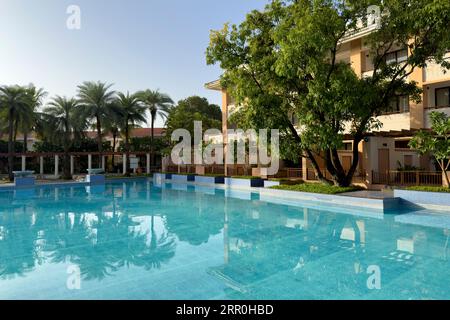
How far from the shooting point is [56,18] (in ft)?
48.7

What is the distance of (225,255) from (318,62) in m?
10.4

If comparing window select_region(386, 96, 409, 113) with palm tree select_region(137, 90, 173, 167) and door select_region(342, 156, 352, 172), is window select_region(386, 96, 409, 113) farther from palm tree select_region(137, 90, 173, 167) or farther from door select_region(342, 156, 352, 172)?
palm tree select_region(137, 90, 173, 167)

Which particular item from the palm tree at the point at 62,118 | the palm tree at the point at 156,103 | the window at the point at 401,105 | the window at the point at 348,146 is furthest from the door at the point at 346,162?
the palm tree at the point at 62,118

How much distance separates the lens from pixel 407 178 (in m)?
18.5

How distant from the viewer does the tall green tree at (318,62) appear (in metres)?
14.1

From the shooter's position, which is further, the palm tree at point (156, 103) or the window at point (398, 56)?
the palm tree at point (156, 103)

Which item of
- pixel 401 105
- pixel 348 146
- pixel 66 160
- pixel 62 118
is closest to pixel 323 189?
pixel 348 146

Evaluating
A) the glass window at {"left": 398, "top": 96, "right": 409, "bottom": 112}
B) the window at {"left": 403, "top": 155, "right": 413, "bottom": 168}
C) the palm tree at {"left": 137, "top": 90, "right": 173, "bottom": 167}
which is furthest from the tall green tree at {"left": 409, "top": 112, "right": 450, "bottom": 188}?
the palm tree at {"left": 137, "top": 90, "right": 173, "bottom": 167}

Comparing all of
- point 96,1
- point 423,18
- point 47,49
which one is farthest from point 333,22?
point 47,49

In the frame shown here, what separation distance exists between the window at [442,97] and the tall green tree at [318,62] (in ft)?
12.4

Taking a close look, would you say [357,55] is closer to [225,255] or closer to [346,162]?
[346,162]

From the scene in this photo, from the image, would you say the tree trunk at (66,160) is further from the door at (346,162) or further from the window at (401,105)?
the window at (401,105)

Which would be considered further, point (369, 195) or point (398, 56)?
point (398, 56)

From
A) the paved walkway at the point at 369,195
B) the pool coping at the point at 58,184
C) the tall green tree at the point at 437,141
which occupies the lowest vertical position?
the pool coping at the point at 58,184
